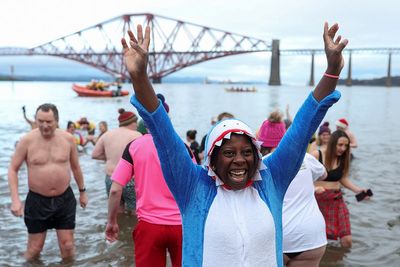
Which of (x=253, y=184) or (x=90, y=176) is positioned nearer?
(x=253, y=184)

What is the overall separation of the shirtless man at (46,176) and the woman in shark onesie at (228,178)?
Answer: 9.32 ft

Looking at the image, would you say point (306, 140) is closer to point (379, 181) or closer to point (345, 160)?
point (345, 160)

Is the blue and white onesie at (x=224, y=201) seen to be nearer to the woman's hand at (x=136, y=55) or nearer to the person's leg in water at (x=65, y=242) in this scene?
the woman's hand at (x=136, y=55)

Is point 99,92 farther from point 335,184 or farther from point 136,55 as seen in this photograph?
point 136,55

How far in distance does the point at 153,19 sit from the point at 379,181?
119552 mm

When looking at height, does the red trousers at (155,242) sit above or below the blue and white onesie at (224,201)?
below

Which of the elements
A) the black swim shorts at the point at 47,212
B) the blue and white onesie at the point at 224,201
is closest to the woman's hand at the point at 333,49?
the blue and white onesie at the point at 224,201

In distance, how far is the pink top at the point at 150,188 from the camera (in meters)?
3.64

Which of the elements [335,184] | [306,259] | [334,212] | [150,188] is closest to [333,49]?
[306,259]

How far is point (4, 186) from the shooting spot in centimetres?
919

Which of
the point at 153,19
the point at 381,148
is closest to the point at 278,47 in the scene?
the point at 153,19

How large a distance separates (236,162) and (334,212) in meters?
3.27

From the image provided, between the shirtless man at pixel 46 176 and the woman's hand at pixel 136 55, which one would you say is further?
the shirtless man at pixel 46 176

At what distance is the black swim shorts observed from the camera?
485cm
